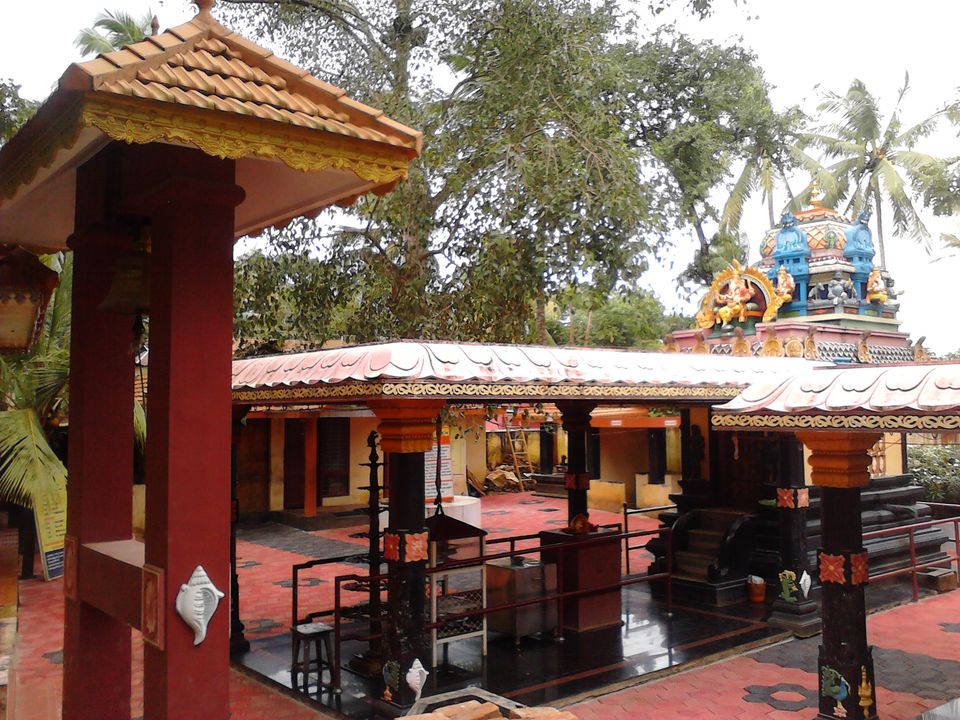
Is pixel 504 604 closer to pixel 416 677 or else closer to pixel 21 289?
pixel 416 677

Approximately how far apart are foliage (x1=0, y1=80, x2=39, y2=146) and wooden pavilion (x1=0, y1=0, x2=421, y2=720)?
7.44 metres

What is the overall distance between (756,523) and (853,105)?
1090 inches

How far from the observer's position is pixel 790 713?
677 centimetres

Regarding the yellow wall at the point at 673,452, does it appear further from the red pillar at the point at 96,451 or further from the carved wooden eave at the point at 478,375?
the red pillar at the point at 96,451

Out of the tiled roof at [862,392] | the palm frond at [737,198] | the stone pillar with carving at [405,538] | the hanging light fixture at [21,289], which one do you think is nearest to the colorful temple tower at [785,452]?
the tiled roof at [862,392]

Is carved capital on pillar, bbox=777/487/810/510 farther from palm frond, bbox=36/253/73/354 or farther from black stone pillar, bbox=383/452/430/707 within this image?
palm frond, bbox=36/253/73/354

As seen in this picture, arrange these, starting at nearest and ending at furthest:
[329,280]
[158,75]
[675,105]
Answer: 1. [158,75]
2. [329,280]
3. [675,105]

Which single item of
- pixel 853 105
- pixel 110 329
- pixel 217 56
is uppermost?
pixel 853 105

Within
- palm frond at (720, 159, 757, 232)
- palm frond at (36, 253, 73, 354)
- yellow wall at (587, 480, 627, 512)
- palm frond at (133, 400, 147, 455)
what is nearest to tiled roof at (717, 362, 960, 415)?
palm frond at (133, 400, 147, 455)

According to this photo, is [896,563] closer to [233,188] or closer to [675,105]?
[675,105]

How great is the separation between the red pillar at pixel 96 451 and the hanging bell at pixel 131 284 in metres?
0.35

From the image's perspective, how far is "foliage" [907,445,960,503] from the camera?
1886 cm

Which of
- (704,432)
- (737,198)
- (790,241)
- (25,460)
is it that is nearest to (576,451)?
(704,432)

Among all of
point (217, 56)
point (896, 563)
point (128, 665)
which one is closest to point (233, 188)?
point (217, 56)
